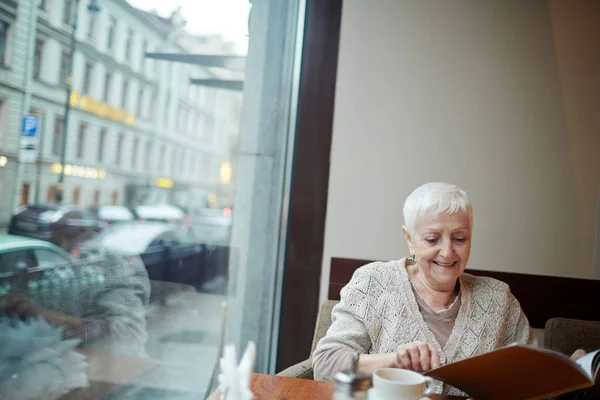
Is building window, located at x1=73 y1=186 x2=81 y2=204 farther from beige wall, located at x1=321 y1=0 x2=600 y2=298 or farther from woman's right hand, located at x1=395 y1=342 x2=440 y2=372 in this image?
beige wall, located at x1=321 y1=0 x2=600 y2=298

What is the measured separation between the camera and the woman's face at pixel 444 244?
1.59m

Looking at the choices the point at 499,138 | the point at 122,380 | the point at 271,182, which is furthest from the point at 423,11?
the point at 122,380

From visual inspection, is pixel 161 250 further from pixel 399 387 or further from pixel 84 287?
pixel 399 387

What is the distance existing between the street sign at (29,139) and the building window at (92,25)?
0.51 metres

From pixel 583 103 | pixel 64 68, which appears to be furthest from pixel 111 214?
pixel 583 103

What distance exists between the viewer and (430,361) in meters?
1.24

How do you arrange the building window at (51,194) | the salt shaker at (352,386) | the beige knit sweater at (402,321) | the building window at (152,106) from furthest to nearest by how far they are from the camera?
1. the building window at (152,106)
2. the beige knit sweater at (402,321)
3. the building window at (51,194)
4. the salt shaker at (352,386)

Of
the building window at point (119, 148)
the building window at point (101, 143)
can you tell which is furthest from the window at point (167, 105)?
the building window at point (101, 143)

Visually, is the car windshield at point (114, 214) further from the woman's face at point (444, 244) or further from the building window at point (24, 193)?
the woman's face at point (444, 244)

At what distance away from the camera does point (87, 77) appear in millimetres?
1696

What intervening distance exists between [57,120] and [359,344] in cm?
105

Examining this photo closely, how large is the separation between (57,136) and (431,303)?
118cm

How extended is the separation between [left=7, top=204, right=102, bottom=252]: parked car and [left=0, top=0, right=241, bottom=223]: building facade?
32mm

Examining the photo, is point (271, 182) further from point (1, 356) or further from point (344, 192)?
point (1, 356)
